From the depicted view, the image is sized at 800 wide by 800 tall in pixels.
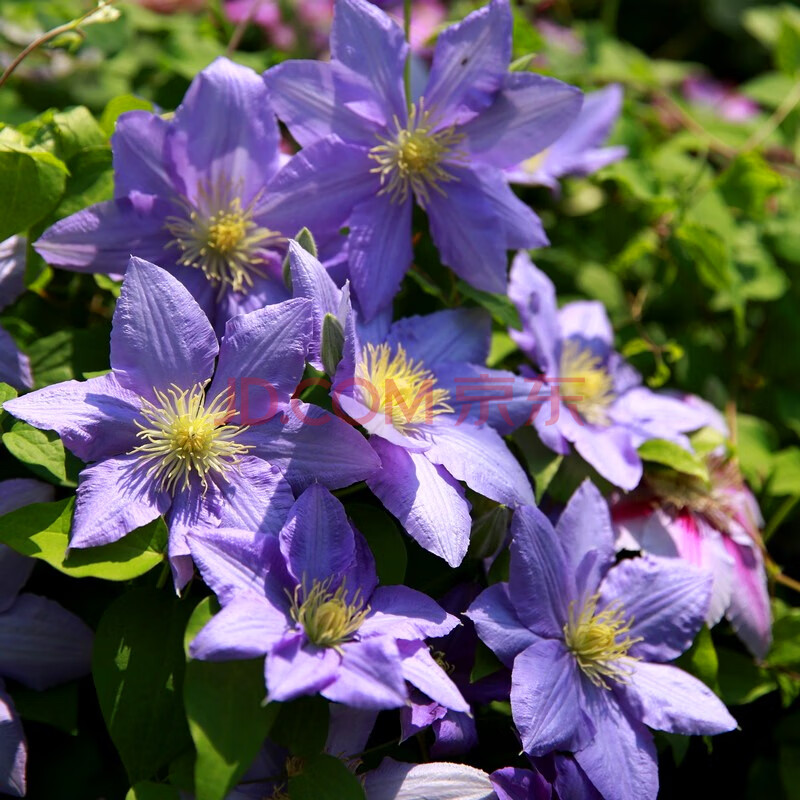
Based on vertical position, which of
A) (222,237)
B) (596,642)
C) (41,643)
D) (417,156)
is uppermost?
(417,156)

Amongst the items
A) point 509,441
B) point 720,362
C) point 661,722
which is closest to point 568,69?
point 720,362

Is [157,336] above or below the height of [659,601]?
above

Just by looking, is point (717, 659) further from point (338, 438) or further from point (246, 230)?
point (246, 230)

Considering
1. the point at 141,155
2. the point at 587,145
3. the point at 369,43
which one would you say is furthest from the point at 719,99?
the point at 141,155

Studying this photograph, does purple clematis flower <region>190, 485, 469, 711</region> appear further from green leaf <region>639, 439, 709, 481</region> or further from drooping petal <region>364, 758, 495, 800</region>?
green leaf <region>639, 439, 709, 481</region>

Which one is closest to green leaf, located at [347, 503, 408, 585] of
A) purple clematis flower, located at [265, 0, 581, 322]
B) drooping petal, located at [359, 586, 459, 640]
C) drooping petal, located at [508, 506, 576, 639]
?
drooping petal, located at [359, 586, 459, 640]

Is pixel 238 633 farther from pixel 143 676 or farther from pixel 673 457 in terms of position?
pixel 673 457

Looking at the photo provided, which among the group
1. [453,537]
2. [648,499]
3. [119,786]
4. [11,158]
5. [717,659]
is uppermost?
[11,158]

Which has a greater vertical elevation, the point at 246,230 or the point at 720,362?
the point at 246,230
